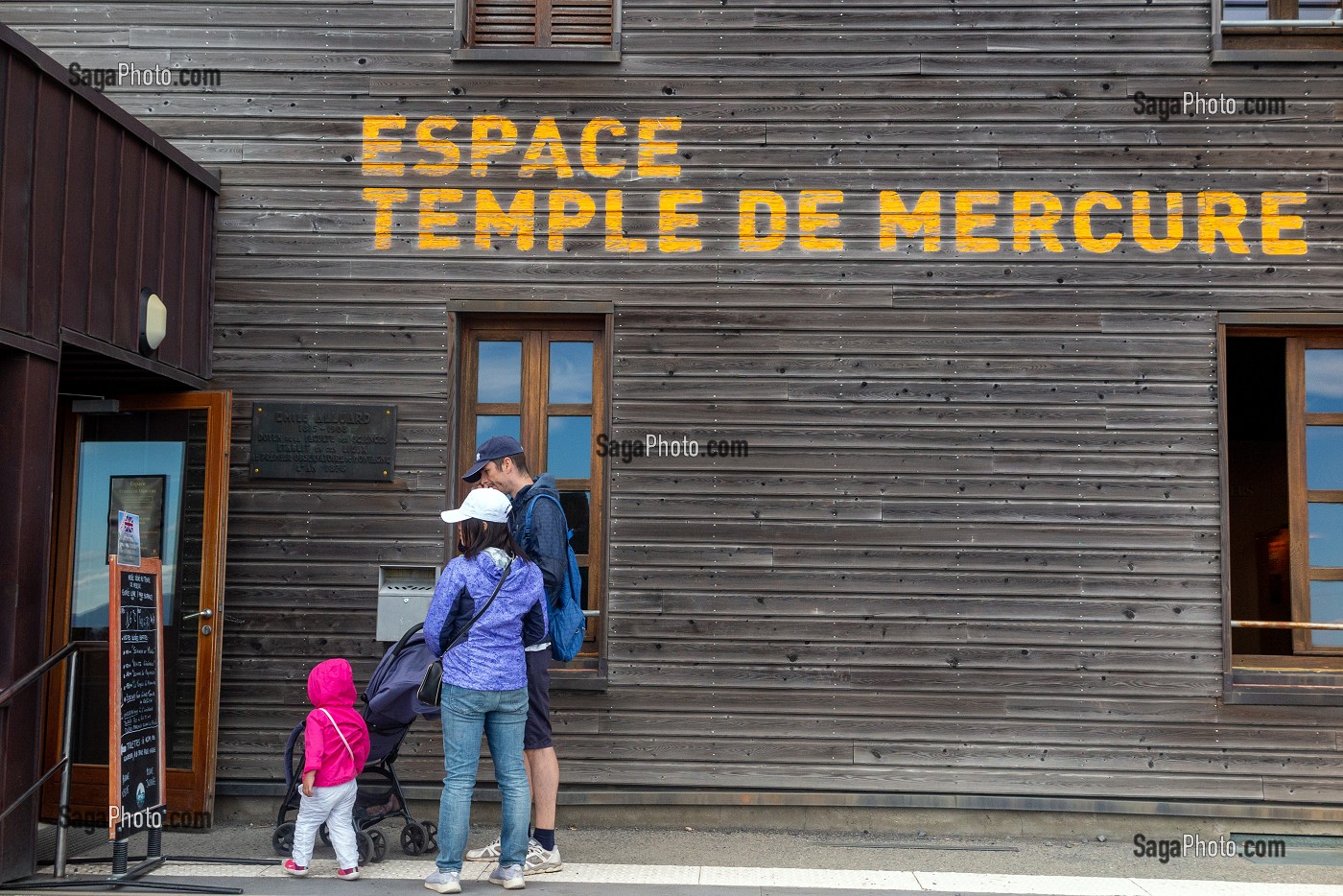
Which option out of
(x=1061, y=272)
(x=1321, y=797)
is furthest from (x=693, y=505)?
(x=1321, y=797)

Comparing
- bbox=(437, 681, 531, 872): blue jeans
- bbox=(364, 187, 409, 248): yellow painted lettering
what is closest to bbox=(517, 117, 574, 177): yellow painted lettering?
bbox=(364, 187, 409, 248): yellow painted lettering

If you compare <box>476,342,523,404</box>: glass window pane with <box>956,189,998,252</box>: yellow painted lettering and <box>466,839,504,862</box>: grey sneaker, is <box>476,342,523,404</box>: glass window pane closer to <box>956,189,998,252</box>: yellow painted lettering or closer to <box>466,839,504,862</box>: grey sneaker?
<box>466,839,504,862</box>: grey sneaker

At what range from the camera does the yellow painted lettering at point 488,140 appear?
7637mm

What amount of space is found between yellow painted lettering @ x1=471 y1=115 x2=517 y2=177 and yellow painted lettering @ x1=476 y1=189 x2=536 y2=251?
0.18m

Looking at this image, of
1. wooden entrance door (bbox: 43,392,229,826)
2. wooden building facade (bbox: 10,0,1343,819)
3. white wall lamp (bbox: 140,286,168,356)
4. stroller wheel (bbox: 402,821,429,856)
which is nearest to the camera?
stroller wheel (bbox: 402,821,429,856)

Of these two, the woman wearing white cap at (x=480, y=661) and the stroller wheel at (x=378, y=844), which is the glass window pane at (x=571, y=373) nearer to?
the woman wearing white cap at (x=480, y=661)

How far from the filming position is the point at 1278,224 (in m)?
7.44

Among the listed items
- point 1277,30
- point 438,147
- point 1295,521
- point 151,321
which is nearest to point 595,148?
point 438,147

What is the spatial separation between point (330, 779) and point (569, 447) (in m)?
2.65

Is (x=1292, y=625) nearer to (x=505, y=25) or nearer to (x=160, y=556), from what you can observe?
(x=505, y=25)

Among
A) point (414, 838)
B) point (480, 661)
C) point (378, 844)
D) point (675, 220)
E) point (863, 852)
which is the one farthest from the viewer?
point (675, 220)

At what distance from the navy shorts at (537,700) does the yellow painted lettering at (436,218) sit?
9.77ft

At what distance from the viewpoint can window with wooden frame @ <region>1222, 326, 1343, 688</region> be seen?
734 cm

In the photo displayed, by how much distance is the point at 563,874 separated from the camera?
609cm
